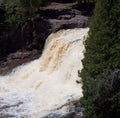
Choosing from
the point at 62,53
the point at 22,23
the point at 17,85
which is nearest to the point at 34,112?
the point at 17,85

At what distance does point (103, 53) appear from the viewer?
15.9 m

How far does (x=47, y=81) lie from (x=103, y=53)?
9.01m

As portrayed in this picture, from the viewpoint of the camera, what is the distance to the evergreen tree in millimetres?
15678

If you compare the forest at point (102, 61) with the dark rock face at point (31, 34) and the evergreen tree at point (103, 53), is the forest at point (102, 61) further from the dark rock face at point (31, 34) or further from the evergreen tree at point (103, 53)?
the dark rock face at point (31, 34)

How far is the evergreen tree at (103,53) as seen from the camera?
15678 millimetres

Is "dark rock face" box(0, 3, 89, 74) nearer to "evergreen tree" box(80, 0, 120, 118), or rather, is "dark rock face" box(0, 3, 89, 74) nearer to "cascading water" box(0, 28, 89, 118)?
"cascading water" box(0, 28, 89, 118)

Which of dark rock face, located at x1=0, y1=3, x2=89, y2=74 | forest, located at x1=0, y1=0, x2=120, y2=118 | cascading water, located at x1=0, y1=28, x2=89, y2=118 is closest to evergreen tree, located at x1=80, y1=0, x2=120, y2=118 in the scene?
forest, located at x1=0, y1=0, x2=120, y2=118

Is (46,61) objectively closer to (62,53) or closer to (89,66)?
(62,53)

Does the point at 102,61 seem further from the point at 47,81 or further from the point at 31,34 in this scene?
the point at 31,34

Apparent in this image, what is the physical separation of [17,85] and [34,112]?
183 inches

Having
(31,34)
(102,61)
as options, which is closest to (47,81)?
(31,34)

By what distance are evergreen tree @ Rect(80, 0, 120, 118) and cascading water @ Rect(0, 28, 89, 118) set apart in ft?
14.7

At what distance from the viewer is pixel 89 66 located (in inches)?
631

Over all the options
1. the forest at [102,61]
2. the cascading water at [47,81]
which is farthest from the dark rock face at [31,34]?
the forest at [102,61]
